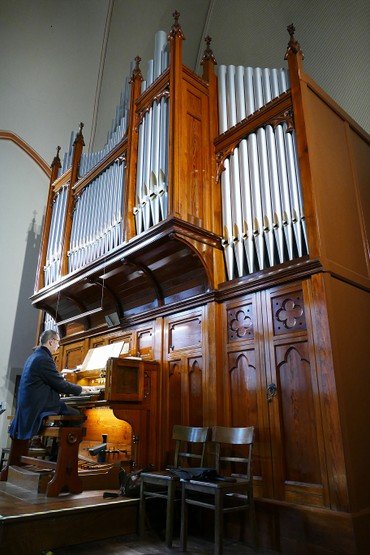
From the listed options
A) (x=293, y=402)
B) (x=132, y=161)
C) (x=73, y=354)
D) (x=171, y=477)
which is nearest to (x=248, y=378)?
(x=293, y=402)

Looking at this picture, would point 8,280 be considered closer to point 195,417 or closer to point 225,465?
point 195,417

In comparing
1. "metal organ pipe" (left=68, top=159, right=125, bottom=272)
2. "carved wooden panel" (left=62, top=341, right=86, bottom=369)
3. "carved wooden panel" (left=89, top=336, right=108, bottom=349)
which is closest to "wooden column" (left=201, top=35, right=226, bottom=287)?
"metal organ pipe" (left=68, top=159, right=125, bottom=272)

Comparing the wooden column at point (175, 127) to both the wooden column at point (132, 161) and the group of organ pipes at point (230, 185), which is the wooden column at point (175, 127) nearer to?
the group of organ pipes at point (230, 185)

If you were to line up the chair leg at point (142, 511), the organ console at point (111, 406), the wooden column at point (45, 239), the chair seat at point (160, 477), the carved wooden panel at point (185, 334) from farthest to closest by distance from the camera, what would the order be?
the wooden column at point (45, 239), the carved wooden panel at point (185, 334), the organ console at point (111, 406), the chair leg at point (142, 511), the chair seat at point (160, 477)

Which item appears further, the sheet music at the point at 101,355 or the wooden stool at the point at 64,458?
the sheet music at the point at 101,355

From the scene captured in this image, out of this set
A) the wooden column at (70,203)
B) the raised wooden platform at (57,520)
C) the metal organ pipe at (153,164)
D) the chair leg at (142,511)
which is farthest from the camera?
the wooden column at (70,203)

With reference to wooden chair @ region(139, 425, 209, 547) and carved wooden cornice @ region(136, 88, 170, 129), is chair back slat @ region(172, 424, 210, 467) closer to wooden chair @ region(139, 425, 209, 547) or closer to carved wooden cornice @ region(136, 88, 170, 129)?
wooden chair @ region(139, 425, 209, 547)

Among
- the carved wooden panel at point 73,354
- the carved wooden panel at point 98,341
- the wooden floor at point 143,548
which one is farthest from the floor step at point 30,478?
the carved wooden panel at point 73,354

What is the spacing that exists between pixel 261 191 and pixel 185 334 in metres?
1.92

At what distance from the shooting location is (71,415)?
4.42 m

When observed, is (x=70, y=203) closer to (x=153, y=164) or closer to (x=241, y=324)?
(x=153, y=164)

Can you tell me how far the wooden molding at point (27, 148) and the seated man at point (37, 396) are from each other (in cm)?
691

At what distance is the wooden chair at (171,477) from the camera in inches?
148

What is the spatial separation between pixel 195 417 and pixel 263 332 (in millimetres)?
1299
